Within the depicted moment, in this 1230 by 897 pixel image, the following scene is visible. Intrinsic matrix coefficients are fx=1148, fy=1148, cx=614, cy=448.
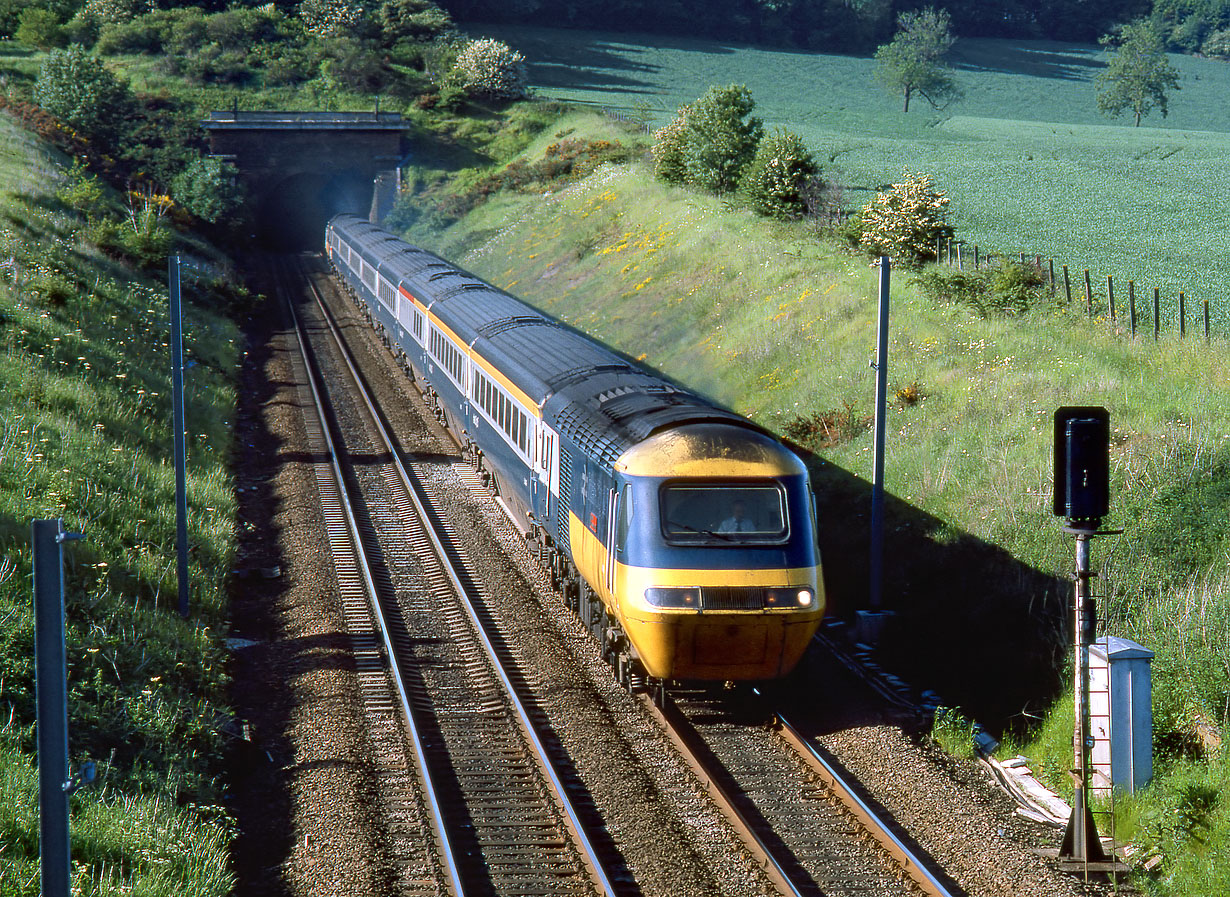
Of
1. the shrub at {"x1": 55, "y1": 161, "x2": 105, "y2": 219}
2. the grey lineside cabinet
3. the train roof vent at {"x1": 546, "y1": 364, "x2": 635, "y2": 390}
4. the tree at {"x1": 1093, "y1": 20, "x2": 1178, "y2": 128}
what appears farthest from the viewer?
the tree at {"x1": 1093, "y1": 20, "x2": 1178, "y2": 128}

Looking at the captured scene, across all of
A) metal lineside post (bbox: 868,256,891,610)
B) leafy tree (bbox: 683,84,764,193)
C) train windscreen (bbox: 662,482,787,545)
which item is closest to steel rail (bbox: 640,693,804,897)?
train windscreen (bbox: 662,482,787,545)

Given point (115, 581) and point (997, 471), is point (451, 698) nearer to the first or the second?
point (115, 581)

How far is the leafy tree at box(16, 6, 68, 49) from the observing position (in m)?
75.9

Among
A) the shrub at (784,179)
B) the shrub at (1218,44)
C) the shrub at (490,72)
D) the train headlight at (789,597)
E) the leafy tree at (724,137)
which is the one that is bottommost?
the train headlight at (789,597)

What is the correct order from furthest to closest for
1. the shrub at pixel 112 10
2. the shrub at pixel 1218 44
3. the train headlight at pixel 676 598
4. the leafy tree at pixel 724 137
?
the shrub at pixel 1218 44
the shrub at pixel 112 10
the leafy tree at pixel 724 137
the train headlight at pixel 676 598

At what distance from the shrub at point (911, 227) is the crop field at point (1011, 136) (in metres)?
4.19

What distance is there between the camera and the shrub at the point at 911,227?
94.7 feet

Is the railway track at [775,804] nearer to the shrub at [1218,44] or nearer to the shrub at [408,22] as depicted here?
the shrub at [408,22]

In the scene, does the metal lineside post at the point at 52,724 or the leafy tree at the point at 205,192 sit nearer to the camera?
the metal lineside post at the point at 52,724

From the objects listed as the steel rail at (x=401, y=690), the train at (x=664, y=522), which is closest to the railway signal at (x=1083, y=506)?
the train at (x=664, y=522)

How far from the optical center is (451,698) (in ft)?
43.1

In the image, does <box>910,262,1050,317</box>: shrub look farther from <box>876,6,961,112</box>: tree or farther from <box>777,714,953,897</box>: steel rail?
<box>876,6,961,112</box>: tree

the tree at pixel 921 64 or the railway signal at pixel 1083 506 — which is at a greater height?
the tree at pixel 921 64

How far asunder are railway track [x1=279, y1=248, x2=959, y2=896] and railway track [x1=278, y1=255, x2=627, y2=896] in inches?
2.0
